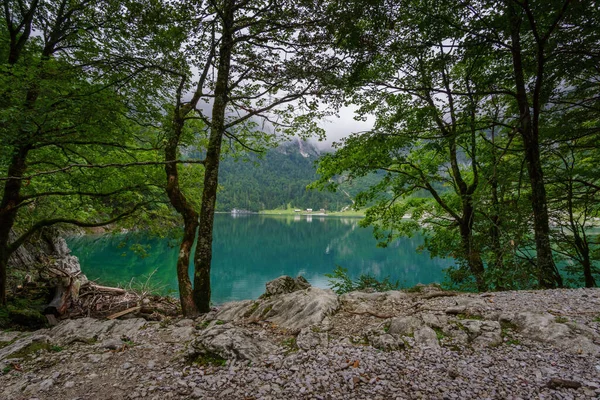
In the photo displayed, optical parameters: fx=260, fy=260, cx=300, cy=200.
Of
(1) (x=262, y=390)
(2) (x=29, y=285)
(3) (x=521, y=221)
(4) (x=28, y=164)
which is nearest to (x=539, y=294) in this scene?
(3) (x=521, y=221)

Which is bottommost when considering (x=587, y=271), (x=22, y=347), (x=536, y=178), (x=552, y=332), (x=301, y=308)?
(x=22, y=347)

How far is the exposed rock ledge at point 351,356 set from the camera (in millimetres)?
3025

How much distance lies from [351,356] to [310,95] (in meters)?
7.07

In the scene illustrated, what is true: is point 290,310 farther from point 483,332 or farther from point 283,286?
point 483,332

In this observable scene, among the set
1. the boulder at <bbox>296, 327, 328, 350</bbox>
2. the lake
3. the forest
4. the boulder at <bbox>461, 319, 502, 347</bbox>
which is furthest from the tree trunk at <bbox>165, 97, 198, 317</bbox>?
the lake

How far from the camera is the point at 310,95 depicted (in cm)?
816

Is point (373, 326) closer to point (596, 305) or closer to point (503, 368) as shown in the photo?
point (503, 368)

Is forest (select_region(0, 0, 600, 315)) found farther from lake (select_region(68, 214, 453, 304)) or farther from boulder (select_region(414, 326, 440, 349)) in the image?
lake (select_region(68, 214, 453, 304))

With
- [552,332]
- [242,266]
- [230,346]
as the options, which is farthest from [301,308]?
[242,266]

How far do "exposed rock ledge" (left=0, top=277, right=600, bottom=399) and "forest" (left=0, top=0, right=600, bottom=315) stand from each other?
2167 millimetres

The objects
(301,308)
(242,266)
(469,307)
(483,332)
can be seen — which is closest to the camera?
(483,332)

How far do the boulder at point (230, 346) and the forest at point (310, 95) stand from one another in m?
3.23

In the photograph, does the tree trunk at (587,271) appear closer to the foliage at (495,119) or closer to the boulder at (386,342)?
the foliage at (495,119)

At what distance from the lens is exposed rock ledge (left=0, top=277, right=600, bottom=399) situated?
3.03 m
